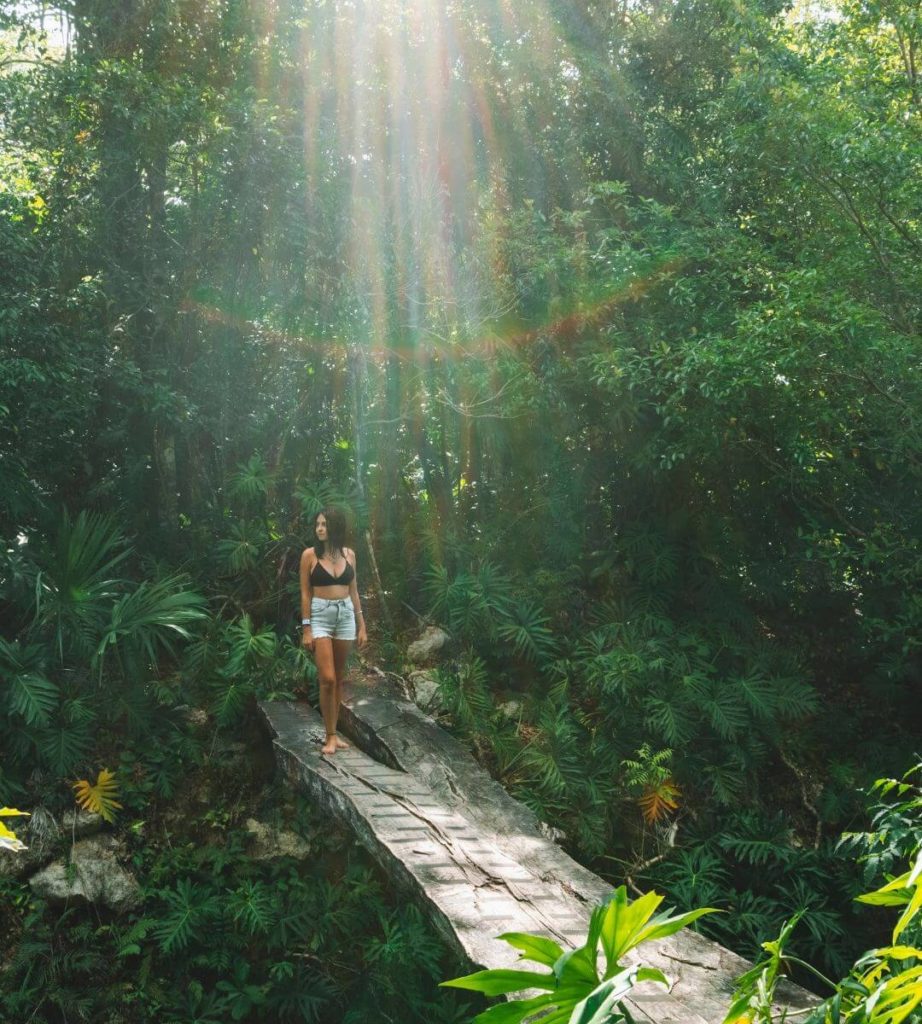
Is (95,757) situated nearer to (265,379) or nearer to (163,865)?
(163,865)

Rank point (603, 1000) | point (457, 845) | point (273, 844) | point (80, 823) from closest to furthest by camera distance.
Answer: point (603, 1000), point (457, 845), point (80, 823), point (273, 844)

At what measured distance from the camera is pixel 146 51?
9.30 meters

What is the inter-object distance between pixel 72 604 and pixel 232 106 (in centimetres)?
481

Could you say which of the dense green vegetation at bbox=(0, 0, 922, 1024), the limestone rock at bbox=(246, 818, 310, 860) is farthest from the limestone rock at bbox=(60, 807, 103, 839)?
the limestone rock at bbox=(246, 818, 310, 860)

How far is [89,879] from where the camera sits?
6527 millimetres

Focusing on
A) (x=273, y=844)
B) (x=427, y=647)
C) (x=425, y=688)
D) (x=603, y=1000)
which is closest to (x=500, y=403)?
(x=427, y=647)

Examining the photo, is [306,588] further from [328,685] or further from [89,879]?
[89,879]

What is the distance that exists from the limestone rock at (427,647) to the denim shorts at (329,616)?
244 centimetres

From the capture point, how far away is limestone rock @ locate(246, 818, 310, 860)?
693 cm

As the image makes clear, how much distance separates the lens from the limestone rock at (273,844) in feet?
22.7

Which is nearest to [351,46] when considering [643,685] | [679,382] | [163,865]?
[679,382]

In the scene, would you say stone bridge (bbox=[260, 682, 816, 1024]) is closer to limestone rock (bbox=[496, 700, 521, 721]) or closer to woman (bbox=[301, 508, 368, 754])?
woman (bbox=[301, 508, 368, 754])

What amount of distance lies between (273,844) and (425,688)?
2011 millimetres

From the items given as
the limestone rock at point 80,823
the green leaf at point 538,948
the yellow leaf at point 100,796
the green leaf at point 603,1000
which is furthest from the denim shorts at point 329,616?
the green leaf at point 603,1000
